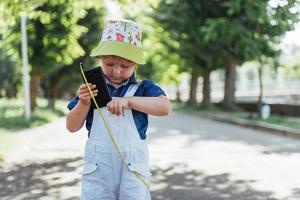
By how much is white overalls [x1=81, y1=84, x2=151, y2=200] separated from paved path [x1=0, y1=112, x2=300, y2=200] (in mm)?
3345

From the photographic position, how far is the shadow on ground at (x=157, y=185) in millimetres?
6809

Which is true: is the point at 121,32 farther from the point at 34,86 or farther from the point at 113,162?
the point at 34,86

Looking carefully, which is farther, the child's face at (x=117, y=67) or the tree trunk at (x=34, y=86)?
the tree trunk at (x=34, y=86)

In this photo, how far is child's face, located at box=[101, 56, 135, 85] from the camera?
3.33 meters

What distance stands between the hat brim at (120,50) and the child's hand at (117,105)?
25 centimetres

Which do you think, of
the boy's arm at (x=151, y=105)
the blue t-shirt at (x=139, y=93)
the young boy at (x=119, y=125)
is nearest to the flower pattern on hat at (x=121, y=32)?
the young boy at (x=119, y=125)

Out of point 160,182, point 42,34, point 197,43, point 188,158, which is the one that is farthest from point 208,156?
point 197,43

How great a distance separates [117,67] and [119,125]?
1.06 ft

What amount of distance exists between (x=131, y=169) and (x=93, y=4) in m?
7.43

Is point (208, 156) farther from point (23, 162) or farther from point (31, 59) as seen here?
point (31, 59)

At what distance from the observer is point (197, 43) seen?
2777cm

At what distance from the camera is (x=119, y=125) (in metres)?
3.31

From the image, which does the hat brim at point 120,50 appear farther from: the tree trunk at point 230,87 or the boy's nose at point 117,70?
the tree trunk at point 230,87

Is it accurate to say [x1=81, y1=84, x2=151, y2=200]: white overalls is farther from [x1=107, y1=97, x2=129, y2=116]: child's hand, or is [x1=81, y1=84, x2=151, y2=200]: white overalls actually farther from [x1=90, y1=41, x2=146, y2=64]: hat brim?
[x1=90, y1=41, x2=146, y2=64]: hat brim
